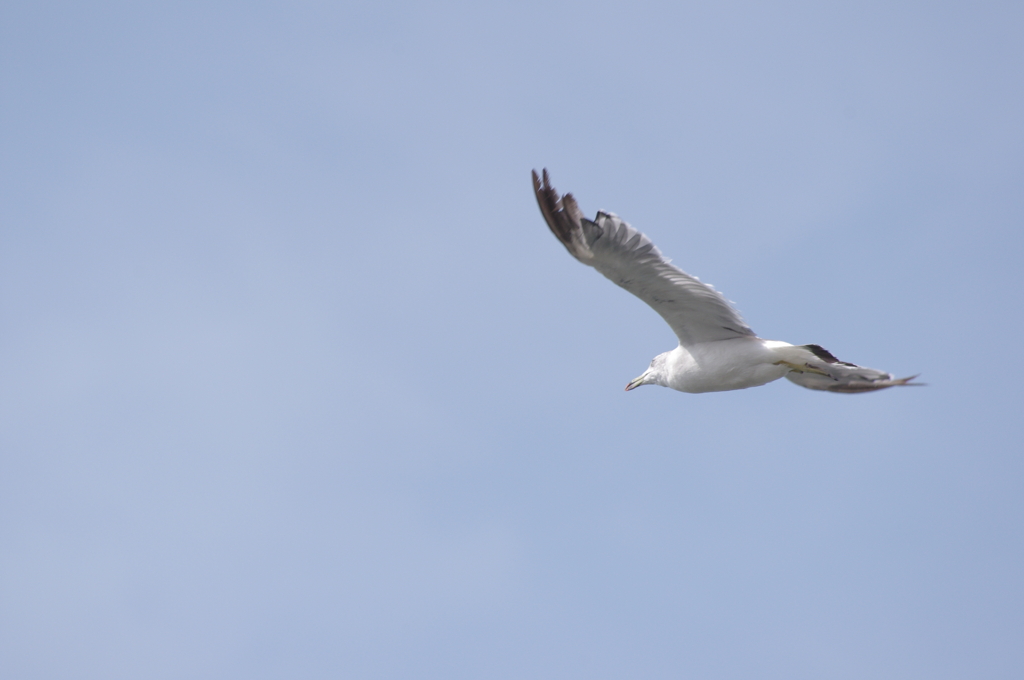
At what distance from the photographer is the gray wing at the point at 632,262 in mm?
11812

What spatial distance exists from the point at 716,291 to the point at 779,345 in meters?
1.27

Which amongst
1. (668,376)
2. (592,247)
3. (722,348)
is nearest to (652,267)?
(592,247)

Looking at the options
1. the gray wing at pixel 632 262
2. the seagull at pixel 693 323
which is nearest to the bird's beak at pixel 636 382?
the seagull at pixel 693 323

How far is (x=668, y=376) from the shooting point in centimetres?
1468

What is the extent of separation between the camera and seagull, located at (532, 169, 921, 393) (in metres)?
11.9

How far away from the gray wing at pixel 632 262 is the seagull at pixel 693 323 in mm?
12

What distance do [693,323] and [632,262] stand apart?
1856mm

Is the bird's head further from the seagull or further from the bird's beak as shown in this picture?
the seagull

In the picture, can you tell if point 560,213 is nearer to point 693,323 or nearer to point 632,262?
point 632,262

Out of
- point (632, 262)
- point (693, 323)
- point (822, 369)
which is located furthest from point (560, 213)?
point (822, 369)

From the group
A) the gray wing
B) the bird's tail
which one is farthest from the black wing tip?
the bird's tail

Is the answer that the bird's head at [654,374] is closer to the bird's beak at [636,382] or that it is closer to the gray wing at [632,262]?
the bird's beak at [636,382]

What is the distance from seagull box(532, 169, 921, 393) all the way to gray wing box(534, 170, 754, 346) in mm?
12

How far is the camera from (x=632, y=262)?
1209cm
